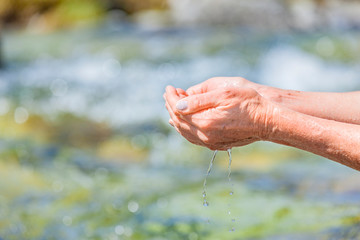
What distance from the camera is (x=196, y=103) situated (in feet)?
7.60

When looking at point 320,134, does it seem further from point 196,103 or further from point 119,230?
point 119,230

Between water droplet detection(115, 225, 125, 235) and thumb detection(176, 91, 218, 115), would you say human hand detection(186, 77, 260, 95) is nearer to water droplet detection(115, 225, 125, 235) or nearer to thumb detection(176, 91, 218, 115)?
thumb detection(176, 91, 218, 115)

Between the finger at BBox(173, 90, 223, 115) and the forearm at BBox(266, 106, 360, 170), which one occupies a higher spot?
the finger at BBox(173, 90, 223, 115)

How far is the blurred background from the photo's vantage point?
3980 millimetres

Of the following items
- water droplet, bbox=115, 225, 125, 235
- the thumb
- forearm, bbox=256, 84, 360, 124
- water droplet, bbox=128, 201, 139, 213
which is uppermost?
the thumb

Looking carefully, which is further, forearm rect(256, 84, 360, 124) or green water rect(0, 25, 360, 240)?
green water rect(0, 25, 360, 240)

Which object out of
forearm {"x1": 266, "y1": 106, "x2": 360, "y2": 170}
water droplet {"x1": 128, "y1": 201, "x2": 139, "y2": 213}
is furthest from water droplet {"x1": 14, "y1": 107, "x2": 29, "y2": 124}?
forearm {"x1": 266, "y1": 106, "x2": 360, "y2": 170}

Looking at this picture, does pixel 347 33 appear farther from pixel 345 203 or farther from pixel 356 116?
pixel 356 116

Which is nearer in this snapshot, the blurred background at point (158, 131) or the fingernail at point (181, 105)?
the fingernail at point (181, 105)

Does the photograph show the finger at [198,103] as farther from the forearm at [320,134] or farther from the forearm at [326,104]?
the forearm at [326,104]

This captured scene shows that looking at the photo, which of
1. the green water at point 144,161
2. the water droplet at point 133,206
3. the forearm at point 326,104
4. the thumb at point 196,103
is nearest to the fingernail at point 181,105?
the thumb at point 196,103

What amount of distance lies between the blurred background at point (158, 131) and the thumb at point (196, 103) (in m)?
1.31

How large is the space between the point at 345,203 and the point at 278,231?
641 millimetres

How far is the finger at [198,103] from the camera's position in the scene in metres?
2.29
